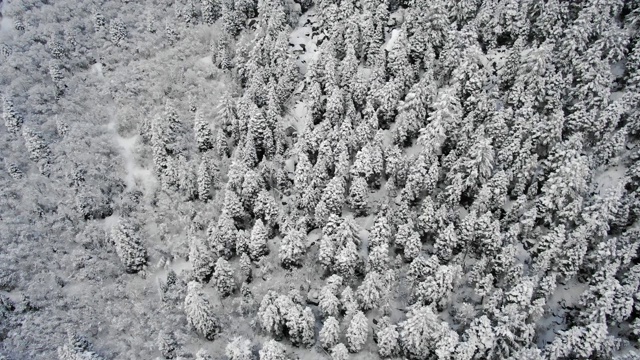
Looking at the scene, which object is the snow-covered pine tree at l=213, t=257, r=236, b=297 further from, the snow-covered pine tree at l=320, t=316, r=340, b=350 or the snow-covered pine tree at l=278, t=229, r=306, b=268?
the snow-covered pine tree at l=320, t=316, r=340, b=350

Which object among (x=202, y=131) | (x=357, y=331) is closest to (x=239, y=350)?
(x=357, y=331)

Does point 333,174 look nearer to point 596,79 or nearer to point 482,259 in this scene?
point 482,259

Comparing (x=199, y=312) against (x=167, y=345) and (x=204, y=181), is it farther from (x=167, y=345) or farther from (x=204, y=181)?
(x=204, y=181)

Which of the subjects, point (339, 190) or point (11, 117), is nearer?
point (339, 190)

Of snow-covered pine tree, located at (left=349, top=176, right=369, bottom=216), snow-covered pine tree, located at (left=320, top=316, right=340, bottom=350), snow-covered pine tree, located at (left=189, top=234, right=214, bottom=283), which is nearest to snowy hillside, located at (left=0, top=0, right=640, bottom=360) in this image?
snow-covered pine tree, located at (left=349, top=176, right=369, bottom=216)

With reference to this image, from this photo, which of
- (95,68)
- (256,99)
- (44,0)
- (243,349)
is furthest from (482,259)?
(44,0)

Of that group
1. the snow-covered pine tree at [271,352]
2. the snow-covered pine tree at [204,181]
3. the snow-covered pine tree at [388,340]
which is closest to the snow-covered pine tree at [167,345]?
the snow-covered pine tree at [271,352]

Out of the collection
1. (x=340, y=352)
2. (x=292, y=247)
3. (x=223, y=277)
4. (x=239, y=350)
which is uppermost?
(x=292, y=247)

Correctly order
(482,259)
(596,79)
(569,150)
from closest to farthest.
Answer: (482,259) → (569,150) → (596,79)

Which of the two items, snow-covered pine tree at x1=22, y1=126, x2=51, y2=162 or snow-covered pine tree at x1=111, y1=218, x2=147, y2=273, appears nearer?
snow-covered pine tree at x1=111, y1=218, x2=147, y2=273
